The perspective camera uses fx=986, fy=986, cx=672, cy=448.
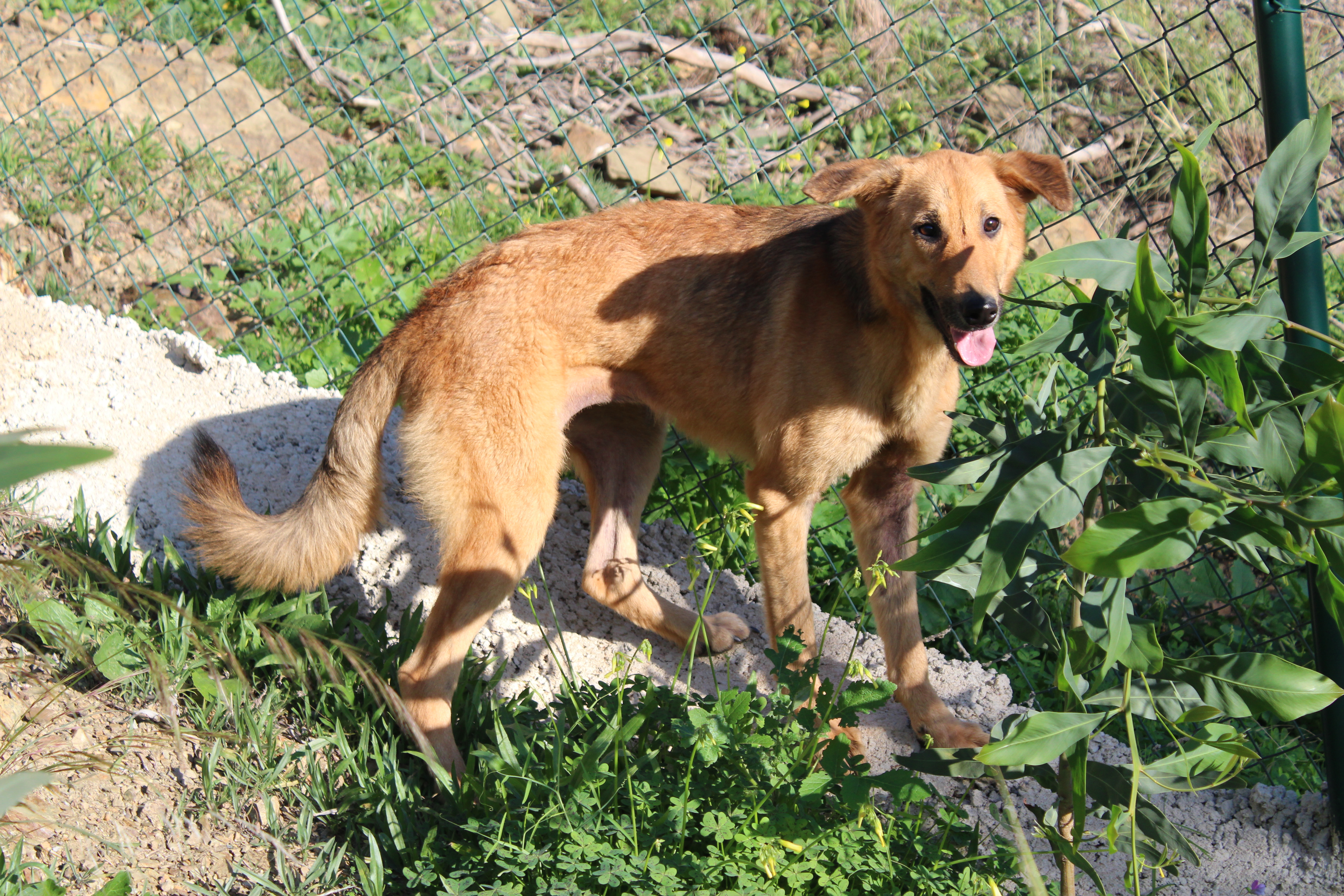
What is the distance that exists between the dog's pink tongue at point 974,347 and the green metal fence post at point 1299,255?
0.76 meters

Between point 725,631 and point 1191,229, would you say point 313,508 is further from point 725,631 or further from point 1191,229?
point 1191,229

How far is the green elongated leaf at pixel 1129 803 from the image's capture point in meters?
2.03

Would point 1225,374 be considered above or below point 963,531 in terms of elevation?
above

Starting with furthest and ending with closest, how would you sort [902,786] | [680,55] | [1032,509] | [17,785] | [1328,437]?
1. [680,55]
2. [902,786]
3. [1032,509]
4. [1328,437]
5. [17,785]

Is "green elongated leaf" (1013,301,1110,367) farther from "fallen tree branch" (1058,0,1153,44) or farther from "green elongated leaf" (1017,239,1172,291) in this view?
"fallen tree branch" (1058,0,1153,44)

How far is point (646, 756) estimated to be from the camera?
2486mm

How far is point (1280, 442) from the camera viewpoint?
1.72m

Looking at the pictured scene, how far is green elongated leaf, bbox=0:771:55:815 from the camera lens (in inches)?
46.6

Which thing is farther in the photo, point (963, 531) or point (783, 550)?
point (783, 550)

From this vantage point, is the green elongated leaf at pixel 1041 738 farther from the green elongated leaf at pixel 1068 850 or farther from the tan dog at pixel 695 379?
the tan dog at pixel 695 379

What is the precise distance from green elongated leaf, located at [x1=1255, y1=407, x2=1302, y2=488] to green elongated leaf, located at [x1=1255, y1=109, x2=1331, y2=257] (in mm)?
306

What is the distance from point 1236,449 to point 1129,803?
2.58 ft

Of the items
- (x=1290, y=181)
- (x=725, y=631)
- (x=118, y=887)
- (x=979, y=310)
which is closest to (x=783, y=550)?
(x=725, y=631)

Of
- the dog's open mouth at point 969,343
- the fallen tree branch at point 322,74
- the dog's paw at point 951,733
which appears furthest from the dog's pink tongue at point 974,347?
the fallen tree branch at point 322,74
